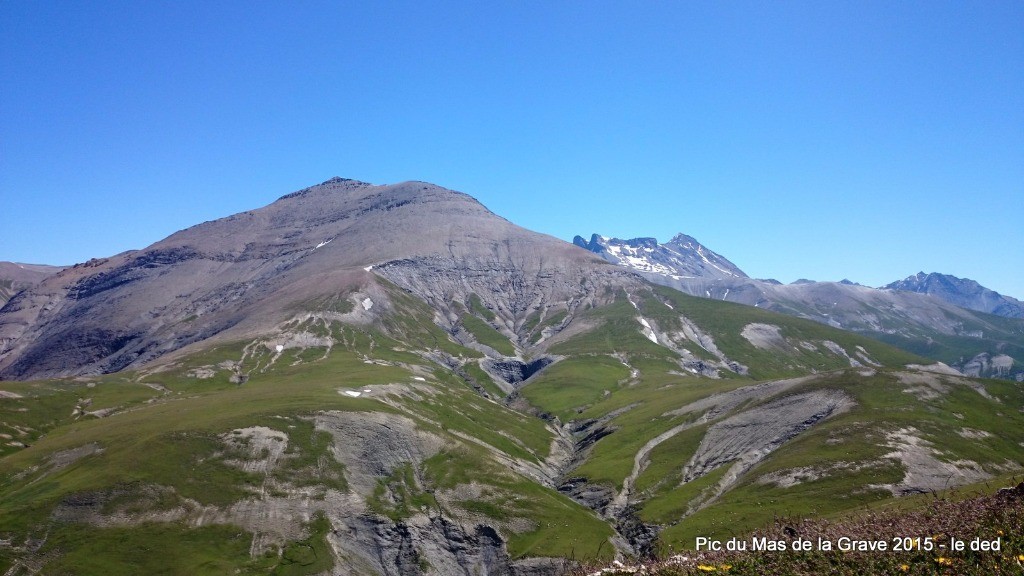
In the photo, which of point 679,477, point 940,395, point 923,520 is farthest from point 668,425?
point 923,520

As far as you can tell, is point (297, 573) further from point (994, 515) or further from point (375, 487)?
point (994, 515)

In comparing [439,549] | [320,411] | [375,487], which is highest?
[320,411]

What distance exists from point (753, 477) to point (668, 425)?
176 ft

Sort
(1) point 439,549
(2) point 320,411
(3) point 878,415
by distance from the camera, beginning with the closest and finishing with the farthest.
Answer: (1) point 439,549 < (3) point 878,415 < (2) point 320,411

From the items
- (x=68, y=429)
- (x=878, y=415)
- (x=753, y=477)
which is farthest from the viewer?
(x=68, y=429)

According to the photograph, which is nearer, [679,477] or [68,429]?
[679,477]

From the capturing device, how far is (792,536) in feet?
74.7

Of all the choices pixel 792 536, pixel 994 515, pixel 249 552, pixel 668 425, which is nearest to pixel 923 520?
pixel 994 515

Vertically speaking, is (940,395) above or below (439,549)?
above

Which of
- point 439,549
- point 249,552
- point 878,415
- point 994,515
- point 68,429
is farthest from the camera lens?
point 68,429

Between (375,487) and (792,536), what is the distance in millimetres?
129022

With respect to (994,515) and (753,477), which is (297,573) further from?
(994,515)

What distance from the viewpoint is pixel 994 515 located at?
22.4 meters

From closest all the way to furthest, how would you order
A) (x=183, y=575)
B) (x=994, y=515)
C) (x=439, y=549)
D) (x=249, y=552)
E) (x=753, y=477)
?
1. (x=994, y=515)
2. (x=183, y=575)
3. (x=249, y=552)
4. (x=439, y=549)
5. (x=753, y=477)
